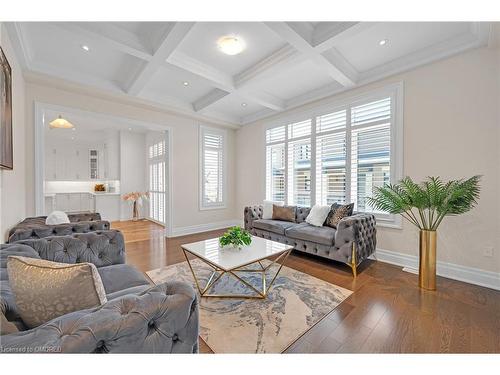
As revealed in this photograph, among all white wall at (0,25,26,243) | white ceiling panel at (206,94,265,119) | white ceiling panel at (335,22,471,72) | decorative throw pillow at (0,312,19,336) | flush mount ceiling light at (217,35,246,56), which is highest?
white ceiling panel at (335,22,471,72)

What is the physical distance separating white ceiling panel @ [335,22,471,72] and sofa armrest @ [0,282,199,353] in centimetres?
293

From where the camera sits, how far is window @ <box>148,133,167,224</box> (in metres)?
6.25

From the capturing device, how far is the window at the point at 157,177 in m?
6.25

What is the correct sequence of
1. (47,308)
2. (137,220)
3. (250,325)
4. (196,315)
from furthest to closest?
(137,220)
(250,325)
(196,315)
(47,308)

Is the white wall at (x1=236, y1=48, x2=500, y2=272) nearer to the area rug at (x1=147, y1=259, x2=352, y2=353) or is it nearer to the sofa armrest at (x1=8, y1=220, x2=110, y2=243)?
the area rug at (x1=147, y1=259, x2=352, y2=353)

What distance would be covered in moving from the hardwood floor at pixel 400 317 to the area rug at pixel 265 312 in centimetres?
10

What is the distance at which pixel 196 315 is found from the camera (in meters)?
1.03

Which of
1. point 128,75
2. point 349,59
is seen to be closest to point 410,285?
point 349,59

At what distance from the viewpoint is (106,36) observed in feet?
7.81

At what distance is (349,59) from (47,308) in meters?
3.91

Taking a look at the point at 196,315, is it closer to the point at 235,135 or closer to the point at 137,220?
the point at 235,135

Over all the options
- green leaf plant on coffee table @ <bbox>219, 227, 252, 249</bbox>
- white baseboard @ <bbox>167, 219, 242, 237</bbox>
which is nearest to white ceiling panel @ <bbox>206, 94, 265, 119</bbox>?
white baseboard @ <bbox>167, 219, 242, 237</bbox>

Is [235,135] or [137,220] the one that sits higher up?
[235,135]

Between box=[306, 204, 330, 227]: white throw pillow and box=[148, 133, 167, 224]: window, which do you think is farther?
box=[148, 133, 167, 224]: window
